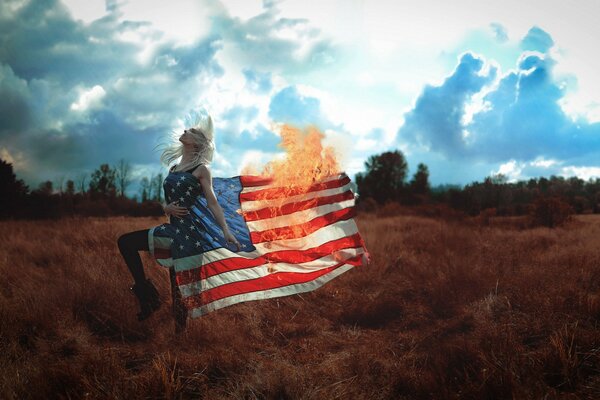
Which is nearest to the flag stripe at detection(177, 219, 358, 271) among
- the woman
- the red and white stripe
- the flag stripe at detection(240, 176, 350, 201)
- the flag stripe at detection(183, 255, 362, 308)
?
the red and white stripe

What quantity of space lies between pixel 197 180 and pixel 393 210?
18.8m

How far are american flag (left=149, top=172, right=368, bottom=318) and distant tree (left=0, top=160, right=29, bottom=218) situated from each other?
16.5 meters

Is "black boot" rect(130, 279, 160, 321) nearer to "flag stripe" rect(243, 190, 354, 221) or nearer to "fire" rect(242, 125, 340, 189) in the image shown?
"flag stripe" rect(243, 190, 354, 221)

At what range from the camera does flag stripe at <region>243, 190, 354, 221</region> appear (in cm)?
550

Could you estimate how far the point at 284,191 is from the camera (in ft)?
19.1

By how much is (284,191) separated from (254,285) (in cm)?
156

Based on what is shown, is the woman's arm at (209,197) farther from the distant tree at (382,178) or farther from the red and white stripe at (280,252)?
the distant tree at (382,178)

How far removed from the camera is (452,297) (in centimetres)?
628

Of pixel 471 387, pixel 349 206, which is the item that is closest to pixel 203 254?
pixel 349 206

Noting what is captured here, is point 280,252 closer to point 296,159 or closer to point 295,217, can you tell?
point 295,217

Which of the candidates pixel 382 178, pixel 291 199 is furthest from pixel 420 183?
pixel 291 199

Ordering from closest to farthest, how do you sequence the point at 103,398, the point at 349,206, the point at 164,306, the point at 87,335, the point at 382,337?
the point at 103,398
the point at 87,335
the point at 382,337
the point at 164,306
the point at 349,206

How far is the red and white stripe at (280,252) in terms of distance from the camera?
4.52 m

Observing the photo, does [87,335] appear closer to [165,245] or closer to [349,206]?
[165,245]
